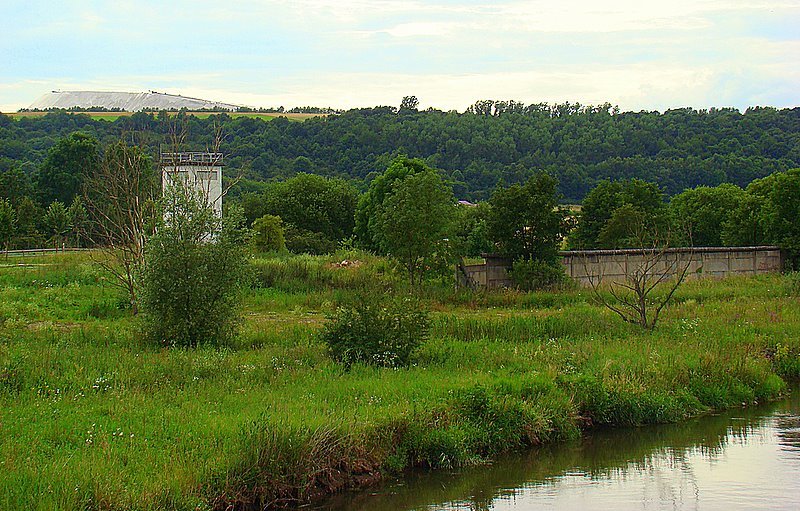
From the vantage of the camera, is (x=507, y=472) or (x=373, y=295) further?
(x=373, y=295)

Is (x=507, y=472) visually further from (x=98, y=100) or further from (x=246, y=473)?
(x=98, y=100)

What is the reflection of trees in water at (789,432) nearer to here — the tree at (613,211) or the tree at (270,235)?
the tree at (613,211)

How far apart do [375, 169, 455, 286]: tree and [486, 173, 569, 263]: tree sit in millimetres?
2435

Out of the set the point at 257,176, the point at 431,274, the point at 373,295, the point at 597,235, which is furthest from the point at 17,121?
the point at 373,295

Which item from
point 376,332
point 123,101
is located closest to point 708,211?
point 376,332

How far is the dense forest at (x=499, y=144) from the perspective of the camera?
89.9m

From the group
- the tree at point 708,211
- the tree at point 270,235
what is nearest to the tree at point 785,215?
the tree at point 708,211

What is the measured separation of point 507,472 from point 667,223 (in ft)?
138

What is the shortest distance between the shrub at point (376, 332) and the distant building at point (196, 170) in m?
5.46

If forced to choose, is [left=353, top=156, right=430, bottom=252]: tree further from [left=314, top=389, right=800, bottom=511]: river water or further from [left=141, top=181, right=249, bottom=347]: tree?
[left=314, top=389, right=800, bottom=511]: river water

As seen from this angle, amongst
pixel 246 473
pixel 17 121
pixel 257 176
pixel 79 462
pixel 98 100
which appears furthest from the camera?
pixel 98 100

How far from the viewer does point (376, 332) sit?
1675 centimetres

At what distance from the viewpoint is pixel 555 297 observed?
95.5 feet

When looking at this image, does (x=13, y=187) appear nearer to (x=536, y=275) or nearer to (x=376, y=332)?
(x=536, y=275)
